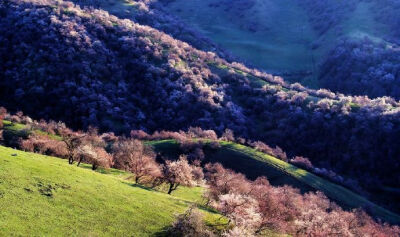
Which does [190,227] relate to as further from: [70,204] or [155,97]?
[155,97]

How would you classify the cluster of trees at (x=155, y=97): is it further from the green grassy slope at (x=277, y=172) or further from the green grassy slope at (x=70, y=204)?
the green grassy slope at (x=70, y=204)

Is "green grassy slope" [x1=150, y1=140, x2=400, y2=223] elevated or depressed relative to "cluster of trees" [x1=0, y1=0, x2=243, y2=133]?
depressed

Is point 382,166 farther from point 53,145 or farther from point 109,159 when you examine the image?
point 53,145

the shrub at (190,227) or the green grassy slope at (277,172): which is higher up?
the green grassy slope at (277,172)

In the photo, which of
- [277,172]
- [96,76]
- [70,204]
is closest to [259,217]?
[70,204]

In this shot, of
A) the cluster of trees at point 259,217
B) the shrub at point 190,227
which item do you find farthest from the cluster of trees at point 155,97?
the shrub at point 190,227

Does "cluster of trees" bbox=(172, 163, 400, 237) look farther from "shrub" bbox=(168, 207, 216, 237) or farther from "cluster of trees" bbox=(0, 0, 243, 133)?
"cluster of trees" bbox=(0, 0, 243, 133)

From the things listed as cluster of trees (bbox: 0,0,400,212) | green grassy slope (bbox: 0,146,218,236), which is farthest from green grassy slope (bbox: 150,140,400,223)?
green grassy slope (bbox: 0,146,218,236)
